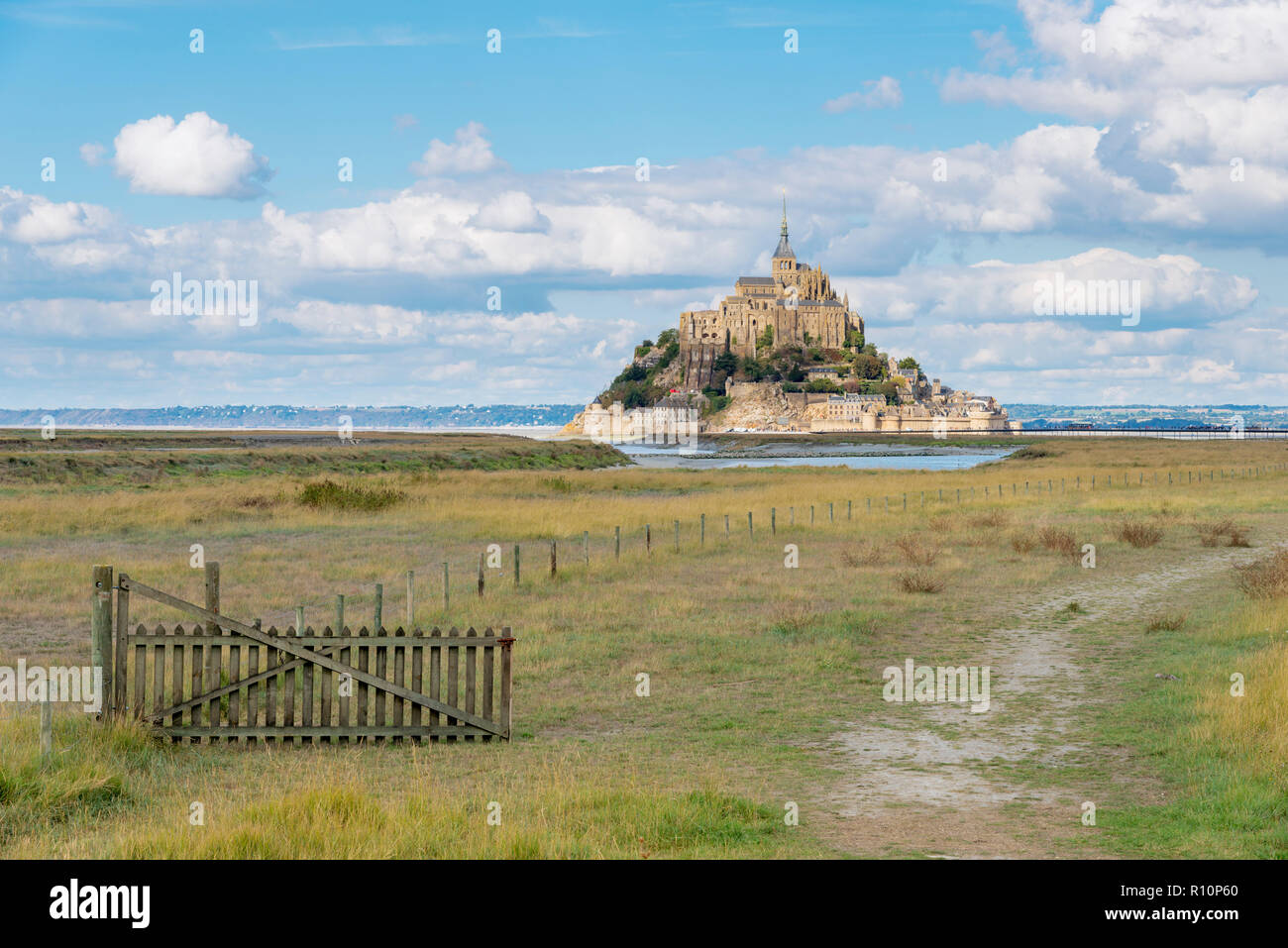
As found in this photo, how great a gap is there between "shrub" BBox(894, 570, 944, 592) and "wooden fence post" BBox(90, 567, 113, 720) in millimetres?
16462

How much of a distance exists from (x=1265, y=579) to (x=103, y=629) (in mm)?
19940

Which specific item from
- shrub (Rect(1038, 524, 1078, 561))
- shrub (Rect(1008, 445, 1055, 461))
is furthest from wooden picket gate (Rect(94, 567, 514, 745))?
shrub (Rect(1008, 445, 1055, 461))

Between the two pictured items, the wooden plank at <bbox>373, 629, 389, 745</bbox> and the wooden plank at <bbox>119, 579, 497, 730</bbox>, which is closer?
the wooden plank at <bbox>119, 579, 497, 730</bbox>

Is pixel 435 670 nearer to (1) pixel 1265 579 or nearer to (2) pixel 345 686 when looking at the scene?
(2) pixel 345 686

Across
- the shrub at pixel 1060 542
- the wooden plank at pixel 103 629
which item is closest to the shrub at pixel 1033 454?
the shrub at pixel 1060 542

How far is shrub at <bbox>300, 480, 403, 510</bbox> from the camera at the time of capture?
4353cm

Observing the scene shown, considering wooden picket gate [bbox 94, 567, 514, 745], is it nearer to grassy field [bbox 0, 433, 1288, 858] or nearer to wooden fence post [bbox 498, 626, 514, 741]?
wooden fence post [bbox 498, 626, 514, 741]

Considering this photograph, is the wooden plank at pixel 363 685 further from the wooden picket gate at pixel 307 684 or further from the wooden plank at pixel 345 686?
the wooden plank at pixel 345 686

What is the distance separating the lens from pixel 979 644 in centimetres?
1856

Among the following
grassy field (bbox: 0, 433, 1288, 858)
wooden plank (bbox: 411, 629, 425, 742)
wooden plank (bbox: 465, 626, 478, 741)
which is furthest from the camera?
wooden plank (bbox: 465, 626, 478, 741)

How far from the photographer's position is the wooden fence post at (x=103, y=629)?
11383 mm

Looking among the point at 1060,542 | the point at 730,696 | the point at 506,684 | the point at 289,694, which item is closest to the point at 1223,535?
the point at 1060,542

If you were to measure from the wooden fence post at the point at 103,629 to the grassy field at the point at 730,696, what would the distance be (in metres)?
0.62
